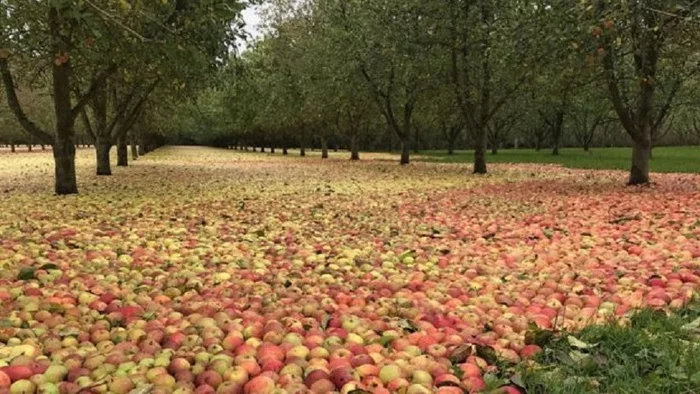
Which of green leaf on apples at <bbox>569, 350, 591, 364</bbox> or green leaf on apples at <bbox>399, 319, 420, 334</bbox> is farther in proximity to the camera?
green leaf on apples at <bbox>399, 319, 420, 334</bbox>

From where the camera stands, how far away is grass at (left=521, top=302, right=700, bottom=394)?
295 centimetres

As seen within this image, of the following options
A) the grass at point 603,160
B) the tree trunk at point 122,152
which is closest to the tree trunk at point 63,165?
the tree trunk at point 122,152

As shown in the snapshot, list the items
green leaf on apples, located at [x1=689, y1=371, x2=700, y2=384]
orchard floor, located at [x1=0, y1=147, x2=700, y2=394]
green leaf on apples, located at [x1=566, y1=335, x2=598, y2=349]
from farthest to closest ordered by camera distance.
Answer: green leaf on apples, located at [x1=566, y1=335, x2=598, y2=349]
orchard floor, located at [x1=0, y1=147, x2=700, y2=394]
green leaf on apples, located at [x1=689, y1=371, x2=700, y2=384]

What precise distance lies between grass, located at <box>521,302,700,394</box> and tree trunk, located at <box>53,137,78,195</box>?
42.1 feet

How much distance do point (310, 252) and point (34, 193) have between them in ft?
33.6

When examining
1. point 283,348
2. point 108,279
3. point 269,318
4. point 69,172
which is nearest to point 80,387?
point 283,348

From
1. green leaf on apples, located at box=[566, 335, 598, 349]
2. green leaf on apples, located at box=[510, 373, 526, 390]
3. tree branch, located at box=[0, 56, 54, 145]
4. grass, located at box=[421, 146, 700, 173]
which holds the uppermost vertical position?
tree branch, located at box=[0, 56, 54, 145]

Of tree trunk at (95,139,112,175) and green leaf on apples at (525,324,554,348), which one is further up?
tree trunk at (95,139,112,175)

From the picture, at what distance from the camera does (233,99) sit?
49.2 m

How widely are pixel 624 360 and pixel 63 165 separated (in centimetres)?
1341

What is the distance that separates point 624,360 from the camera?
329 cm

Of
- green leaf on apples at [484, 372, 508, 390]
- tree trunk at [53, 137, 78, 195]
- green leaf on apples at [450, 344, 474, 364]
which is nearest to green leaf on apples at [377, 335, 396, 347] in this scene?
green leaf on apples at [450, 344, 474, 364]

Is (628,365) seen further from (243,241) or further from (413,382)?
(243,241)

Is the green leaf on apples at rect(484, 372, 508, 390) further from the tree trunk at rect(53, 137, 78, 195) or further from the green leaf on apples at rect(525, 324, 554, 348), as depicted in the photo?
the tree trunk at rect(53, 137, 78, 195)
